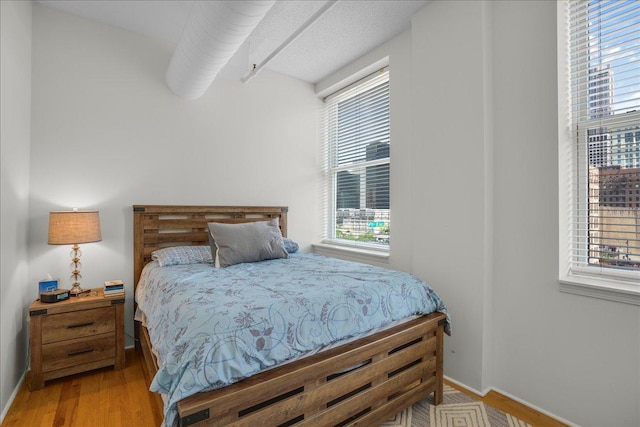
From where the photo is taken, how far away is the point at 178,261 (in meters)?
2.54

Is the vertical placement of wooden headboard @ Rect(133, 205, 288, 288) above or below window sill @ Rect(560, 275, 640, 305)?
above

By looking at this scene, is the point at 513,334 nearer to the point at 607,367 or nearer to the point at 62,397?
the point at 607,367

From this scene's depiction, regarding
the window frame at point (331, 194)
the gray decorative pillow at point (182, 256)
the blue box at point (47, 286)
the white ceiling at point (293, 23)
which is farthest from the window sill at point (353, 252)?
the blue box at point (47, 286)

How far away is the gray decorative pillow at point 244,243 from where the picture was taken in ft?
8.20

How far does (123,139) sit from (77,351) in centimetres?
172

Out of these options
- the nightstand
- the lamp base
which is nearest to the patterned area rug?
the nightstand

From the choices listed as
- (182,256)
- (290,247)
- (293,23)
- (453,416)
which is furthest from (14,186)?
(453,416)

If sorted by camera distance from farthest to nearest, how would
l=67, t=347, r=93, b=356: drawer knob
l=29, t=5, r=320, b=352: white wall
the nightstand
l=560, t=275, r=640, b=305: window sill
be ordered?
l=29, t=5, r=320, b=352: white wall → l=67, t=347, r=93, b=356: drawer knob → the nightstand → l=560, t=275, r=640, b=305: window sill

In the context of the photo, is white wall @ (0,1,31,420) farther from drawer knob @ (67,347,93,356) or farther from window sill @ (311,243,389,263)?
window sill @ (311,243,389,263)

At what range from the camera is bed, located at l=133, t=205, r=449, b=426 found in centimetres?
117

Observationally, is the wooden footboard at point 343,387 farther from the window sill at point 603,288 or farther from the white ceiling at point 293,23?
the white ceiling at point 293,23

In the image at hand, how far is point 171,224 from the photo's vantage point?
292 cm

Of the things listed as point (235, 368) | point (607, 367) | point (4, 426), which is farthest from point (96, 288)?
point (607, 367)

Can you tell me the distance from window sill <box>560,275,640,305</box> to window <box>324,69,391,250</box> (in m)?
1.50
